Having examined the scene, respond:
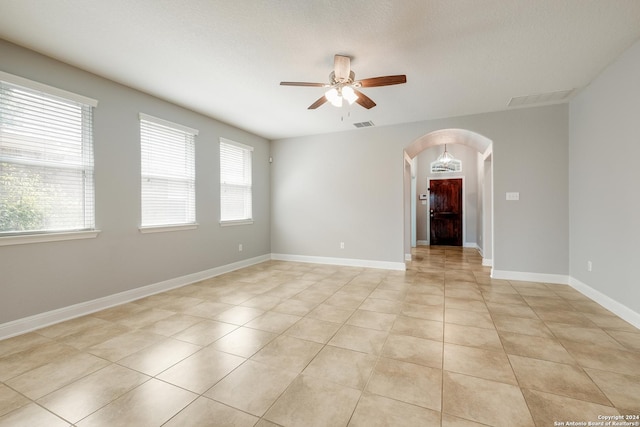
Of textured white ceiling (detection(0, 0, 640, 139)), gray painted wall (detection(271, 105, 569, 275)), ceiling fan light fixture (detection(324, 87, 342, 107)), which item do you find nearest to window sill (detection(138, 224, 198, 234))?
textured white ceiling (detection(0, 0, 640, 139))

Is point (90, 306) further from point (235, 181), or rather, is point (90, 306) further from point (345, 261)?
point (345, 261)

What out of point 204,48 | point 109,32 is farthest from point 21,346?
point 204,48

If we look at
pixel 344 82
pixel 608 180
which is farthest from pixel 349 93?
pixel 608 180

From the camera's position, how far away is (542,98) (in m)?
3.89

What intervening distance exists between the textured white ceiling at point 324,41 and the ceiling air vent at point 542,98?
0.17 m

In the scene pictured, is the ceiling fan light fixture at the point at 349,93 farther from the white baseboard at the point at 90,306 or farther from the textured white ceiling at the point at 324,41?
the white baseboard at the point at 90,306

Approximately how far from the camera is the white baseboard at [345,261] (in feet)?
17.0

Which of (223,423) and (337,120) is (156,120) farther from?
(223,423)

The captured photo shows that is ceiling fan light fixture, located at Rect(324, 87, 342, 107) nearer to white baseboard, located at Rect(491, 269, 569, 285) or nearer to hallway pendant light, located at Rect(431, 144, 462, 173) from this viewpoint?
white baseboard, located at Rect(491, 269, 569, 285)

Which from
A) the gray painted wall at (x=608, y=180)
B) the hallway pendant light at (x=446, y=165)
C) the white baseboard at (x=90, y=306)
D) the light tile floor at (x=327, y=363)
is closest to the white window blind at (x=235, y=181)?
the white baseboard at (x=90, y=306)

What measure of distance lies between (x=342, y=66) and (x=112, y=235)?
11.2ft

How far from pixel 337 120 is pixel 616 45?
11.4ft

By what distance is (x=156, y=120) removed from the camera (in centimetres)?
379

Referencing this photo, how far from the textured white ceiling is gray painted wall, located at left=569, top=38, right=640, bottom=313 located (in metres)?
0.30
